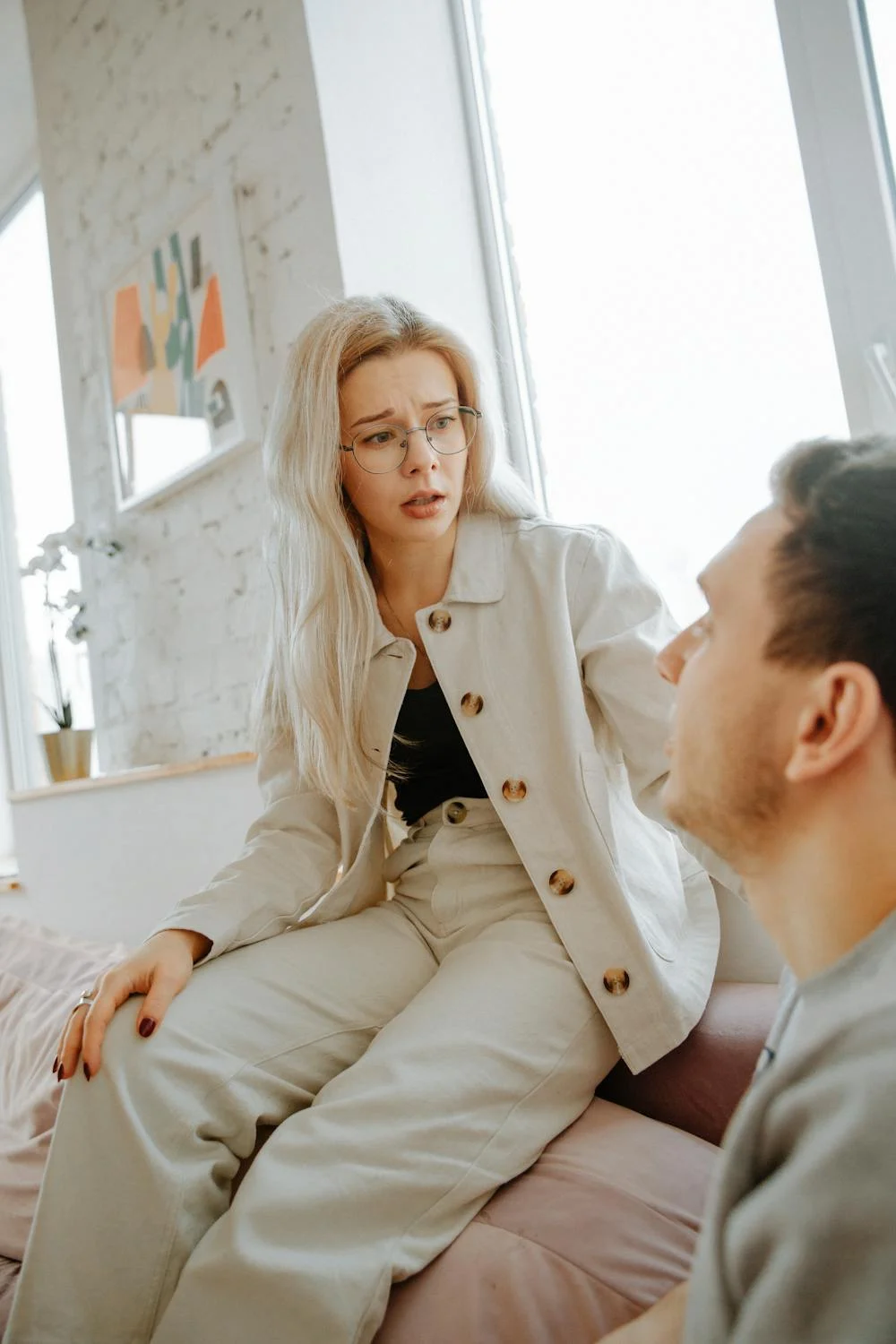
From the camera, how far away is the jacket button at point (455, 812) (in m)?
1.46

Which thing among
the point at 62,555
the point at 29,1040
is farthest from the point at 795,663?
the point at 62,555

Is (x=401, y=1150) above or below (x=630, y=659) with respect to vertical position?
below

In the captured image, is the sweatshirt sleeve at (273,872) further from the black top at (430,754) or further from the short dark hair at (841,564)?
the short dark hair at (841,564)

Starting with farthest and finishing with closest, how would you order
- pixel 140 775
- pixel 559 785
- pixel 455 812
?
pixel 140 775
pixel 455 812
pixel 559 785

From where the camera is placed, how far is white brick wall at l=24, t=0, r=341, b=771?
2.46 metres

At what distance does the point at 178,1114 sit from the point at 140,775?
179cm

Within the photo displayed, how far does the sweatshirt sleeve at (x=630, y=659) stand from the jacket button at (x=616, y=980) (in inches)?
6.6

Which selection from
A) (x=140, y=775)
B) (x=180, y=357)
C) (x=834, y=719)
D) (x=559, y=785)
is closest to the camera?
(x=834, y=719)

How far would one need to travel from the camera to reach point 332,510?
155 centimetres

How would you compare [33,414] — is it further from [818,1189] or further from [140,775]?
[818,1189]

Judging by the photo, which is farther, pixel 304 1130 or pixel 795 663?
pixel 304 1130

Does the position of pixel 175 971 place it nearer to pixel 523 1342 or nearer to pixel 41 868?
pixel 523 1342

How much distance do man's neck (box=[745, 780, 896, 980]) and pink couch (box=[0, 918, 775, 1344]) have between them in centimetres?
46

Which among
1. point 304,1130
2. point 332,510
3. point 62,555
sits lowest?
point 304,1130
